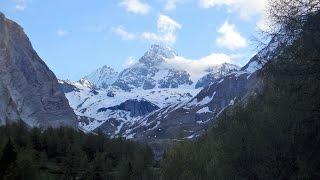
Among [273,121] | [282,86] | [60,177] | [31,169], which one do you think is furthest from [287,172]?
[60,177]

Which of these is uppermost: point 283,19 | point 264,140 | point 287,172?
point 283,19

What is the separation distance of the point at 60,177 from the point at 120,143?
41.0 metres

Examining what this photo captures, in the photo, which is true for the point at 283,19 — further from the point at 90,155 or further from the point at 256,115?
the point at 90,155

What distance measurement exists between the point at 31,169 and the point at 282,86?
25.6 m

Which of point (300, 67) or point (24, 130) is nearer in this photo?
point (300, 67)

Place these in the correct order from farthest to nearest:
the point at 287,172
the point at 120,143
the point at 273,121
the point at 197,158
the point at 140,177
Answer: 1. the point at 120,143
2. the point at 140,177
3. the point at 197,158
4. the point at 273,121
5. the point at 287,172

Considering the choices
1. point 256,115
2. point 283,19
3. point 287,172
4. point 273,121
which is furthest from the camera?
point 256,115

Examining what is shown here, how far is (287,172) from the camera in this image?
2709cm

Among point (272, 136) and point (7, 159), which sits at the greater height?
point (272, 136)

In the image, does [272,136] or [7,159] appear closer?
[272,136]

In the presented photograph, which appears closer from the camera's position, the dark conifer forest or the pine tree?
the dark conifer forest

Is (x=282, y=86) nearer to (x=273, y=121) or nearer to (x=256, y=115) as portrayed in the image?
(x=273, y=121)

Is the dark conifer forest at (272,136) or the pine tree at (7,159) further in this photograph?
the pine tree at (7,159)

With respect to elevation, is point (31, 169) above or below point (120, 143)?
below
